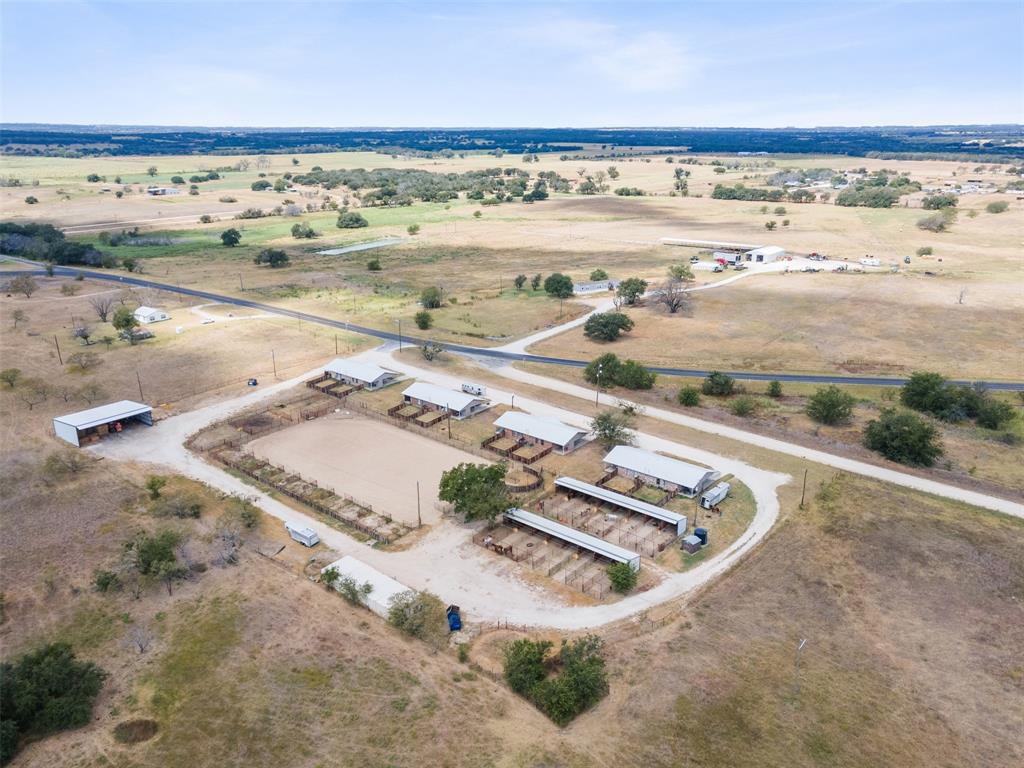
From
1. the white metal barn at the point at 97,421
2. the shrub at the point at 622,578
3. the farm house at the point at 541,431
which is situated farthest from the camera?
the white metal barn at the point at 97,421

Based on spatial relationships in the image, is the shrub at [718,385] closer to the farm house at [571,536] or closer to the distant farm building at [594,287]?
the farm house at [571,536]

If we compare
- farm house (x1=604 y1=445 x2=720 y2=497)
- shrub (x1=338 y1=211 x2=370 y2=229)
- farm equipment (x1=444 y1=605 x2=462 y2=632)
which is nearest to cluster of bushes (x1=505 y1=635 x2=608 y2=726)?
farm equipment (x1=444 y1=605 x2=462 y2=632)

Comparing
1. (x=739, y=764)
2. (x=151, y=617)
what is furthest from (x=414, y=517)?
(x=739, y=764)

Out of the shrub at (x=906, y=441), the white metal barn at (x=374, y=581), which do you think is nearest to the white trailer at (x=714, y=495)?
the shrub at (x=906, y=441)

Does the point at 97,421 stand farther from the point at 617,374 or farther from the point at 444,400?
the point at 617,374

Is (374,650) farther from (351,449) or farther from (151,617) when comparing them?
(351,449)
